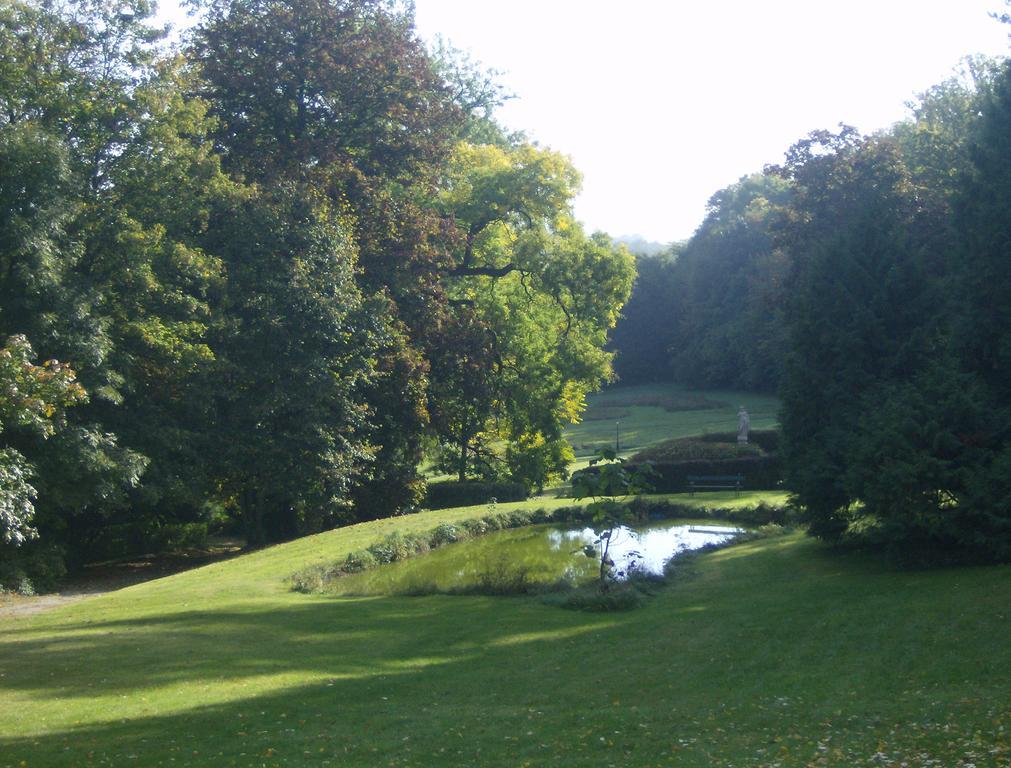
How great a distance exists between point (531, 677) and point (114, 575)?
59.5 feet

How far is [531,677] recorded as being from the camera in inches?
517

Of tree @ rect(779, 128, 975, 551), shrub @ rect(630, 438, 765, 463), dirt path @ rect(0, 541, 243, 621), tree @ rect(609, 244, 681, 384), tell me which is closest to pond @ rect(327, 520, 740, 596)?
tree @ rect(779, 128, 975, 551)

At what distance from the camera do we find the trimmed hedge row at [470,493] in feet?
125

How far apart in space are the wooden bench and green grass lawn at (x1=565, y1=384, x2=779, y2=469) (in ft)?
48.9

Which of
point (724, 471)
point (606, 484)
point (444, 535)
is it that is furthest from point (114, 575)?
point (724, 471)

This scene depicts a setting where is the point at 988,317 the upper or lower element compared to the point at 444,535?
upper

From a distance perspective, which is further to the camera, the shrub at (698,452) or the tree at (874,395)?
the shrub at (698,452)

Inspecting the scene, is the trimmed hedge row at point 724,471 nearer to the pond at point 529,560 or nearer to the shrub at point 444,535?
the pond at point 529,560

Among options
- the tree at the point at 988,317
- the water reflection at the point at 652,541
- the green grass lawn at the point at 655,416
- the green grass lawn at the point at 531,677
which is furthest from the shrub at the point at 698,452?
the green grass lawn at the point at 531,677

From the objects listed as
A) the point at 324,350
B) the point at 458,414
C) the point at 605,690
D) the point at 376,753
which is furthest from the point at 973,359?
the point at 458,414

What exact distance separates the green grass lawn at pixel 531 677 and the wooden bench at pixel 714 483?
1655 cm

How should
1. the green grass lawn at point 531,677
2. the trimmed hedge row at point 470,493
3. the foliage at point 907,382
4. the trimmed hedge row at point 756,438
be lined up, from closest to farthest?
the green grass lawn at point 531,677 → the foliage at point 907,382 → the trimmed hedge row at point 470,493 → the trimmed hedge row at point 756,438

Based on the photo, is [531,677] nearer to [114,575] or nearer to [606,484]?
[606,484]

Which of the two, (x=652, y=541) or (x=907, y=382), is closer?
(x=907, y=382)
